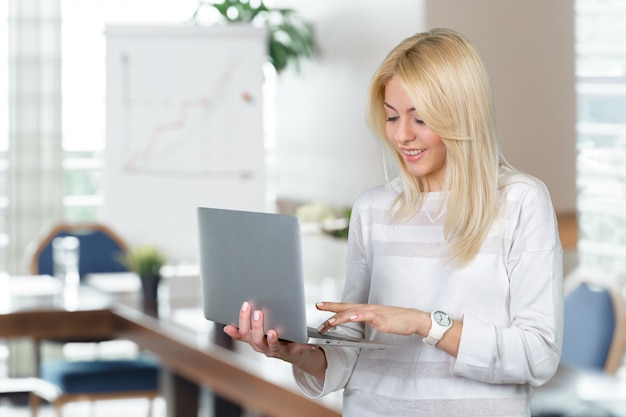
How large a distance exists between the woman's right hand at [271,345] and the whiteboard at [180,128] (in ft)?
11.0

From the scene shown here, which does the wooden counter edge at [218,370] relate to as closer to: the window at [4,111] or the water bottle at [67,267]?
the water bottle at [67,267]

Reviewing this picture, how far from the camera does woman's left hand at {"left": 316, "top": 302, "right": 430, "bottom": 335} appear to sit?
4.68ft

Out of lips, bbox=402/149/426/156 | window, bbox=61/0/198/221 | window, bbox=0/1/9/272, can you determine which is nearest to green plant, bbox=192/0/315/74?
window, bbox=61/0/198/221

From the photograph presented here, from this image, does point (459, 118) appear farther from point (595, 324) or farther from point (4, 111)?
point (4, 111)

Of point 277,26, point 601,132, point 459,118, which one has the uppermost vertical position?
point 277,26

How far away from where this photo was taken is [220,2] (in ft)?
19.5

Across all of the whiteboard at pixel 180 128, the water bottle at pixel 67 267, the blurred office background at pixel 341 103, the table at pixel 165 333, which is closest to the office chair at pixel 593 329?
the table at pixel 165 333

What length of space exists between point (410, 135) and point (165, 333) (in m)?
2.04

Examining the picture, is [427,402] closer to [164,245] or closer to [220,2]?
[164,245]

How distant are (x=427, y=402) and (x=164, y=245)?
3.59 metres

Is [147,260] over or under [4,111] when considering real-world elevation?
under

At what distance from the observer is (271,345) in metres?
1.55

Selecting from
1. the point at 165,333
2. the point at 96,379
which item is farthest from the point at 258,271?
the point at 96,379

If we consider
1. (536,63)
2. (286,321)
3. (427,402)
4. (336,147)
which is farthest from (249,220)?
(336,147)
